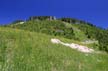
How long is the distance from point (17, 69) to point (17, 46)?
901 centimetres

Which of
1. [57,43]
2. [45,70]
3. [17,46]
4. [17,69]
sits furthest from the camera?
[57,43]

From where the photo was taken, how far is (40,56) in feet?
131

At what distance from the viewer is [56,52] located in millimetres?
42844

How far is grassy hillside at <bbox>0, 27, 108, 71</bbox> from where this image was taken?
36000 mm

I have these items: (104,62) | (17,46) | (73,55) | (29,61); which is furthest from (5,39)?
(104,62)

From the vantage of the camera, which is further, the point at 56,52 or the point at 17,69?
the point at 56,52

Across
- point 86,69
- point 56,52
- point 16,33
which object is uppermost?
point 16,33

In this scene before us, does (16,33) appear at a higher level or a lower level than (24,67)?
higher

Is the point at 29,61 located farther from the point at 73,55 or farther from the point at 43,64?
the point at 73,55

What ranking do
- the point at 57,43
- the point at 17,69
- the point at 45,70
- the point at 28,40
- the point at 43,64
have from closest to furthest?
the point at 17,69 < the point at 45,70 < the point at 43,64 < the point at 28,40 < the point at 57,43

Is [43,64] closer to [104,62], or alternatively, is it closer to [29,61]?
[29,61]

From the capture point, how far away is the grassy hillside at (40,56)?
3600cm

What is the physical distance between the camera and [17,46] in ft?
135

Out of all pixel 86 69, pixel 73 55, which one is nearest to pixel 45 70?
pixel 86 69
